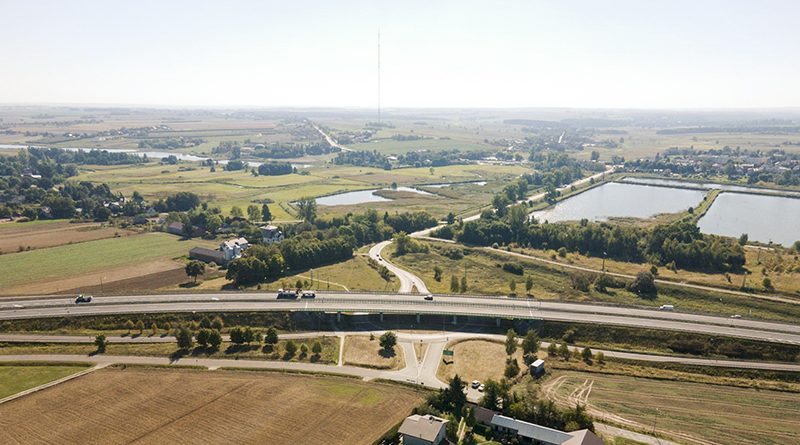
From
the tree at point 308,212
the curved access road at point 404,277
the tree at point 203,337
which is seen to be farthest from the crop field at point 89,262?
the curved access road at point 404,277

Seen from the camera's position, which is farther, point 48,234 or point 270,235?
point 48,234

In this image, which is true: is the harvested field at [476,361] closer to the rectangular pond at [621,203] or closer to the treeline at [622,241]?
the treeline at [622,241]

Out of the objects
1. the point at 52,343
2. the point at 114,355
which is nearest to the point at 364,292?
the point at 114,355

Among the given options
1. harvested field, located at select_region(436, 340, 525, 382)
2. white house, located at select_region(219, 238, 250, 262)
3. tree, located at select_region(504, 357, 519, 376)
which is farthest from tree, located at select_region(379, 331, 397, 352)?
white house, located at select_region(219, 238, 250, 262)

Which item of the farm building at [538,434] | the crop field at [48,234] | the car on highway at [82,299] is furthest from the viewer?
the crop field at [48,234]

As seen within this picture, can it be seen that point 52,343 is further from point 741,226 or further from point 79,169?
point 79,169

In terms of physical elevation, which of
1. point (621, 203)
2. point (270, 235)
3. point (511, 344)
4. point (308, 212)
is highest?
point (308, 212)

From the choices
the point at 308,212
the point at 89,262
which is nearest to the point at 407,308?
the point at 89,262

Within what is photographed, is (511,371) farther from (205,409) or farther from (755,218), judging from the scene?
(755,218)
